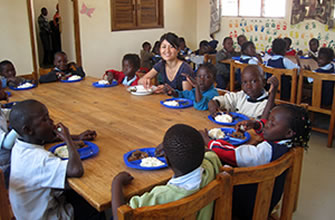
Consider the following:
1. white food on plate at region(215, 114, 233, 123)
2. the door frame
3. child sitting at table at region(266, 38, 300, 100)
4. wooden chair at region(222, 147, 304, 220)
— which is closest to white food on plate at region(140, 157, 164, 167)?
wooden chair at region(222, 147, 304, 220)

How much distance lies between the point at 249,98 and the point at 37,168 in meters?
1.55

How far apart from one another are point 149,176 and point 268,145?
575mm

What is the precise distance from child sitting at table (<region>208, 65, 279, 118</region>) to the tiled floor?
2.80 ft

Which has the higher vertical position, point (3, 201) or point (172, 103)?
point (172, 103)

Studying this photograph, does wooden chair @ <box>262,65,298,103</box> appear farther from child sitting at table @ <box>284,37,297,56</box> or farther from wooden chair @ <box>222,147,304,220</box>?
wooden chair @ <box>222,147,304,220</box>

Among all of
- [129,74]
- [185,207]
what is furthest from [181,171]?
[129,74]

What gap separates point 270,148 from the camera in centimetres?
155

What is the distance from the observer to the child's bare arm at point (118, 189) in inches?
46.6

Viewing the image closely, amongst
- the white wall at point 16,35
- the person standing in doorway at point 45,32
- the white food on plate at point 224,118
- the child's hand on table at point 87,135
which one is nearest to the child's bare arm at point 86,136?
the child's hand on table at point 87,135

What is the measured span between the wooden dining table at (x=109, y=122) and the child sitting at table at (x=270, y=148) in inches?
10.6

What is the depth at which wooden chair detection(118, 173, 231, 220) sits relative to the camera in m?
0.94

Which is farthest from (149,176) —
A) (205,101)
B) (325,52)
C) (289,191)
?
(325,52)

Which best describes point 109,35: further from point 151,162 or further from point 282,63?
point 151,162

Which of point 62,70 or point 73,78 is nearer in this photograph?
point 73,78
